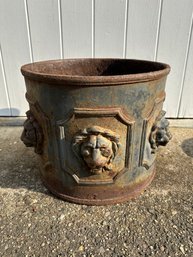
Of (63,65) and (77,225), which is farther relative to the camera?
(63,65)

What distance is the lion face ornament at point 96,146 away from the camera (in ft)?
3.95

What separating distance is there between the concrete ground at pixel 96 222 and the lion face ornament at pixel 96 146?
0.36 m

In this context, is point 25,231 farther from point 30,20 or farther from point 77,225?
point 30,20

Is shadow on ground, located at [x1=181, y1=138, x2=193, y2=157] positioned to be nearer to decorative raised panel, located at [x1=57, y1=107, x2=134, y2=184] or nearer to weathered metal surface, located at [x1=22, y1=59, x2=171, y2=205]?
weathered metal surface, located at [x1=22, y1=59, x2=171, y2=205]

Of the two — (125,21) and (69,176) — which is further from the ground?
(125,21)

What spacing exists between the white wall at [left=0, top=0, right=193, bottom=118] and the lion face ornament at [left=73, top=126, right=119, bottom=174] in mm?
1361

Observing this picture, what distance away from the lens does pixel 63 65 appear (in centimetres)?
177

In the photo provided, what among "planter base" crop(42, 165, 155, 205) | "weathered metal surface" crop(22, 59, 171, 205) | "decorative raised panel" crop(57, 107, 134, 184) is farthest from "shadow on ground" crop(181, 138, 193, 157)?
"decorative raised panel" crop(57, 107, 134, 184)

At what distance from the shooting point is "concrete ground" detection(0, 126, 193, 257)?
1199 millimetres

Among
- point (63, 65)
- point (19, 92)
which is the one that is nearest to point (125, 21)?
point (63, 65)

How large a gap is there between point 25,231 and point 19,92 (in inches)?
64.8

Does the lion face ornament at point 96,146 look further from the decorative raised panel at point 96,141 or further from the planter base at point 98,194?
the planter base at point 98,194

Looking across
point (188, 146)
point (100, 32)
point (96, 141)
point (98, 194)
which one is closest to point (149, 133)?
point (96, 141)

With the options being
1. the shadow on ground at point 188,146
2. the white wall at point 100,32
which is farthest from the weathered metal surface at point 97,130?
the white wall at point 100,32
